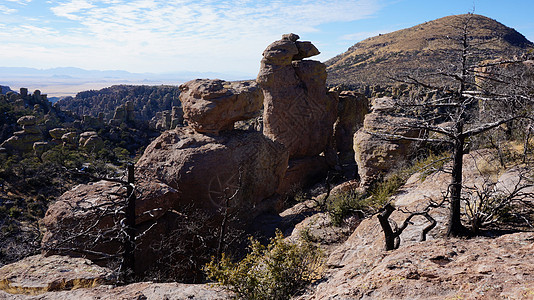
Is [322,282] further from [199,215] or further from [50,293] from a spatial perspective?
[199,215]

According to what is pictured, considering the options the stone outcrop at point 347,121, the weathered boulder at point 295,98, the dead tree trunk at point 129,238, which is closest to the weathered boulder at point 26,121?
the weathered boulder at point 295,98

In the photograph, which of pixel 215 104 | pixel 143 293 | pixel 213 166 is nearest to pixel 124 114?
pixel 215 104

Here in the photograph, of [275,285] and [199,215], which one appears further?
[199,215]

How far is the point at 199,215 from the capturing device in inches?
400

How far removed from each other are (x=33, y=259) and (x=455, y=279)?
762 cm

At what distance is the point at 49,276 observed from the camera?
236 inches

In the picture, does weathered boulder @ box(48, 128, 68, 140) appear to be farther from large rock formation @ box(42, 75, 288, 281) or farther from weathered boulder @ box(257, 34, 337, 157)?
large rock formation @ box(42, 75, 288, 281)

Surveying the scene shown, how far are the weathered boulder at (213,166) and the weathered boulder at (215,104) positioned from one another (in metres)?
0.42

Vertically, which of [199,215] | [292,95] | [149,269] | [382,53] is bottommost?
[149,269]

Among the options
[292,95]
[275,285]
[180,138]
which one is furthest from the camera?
[292,95]

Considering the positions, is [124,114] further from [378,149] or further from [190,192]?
[378,149]

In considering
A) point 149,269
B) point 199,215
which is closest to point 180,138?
point 199,215

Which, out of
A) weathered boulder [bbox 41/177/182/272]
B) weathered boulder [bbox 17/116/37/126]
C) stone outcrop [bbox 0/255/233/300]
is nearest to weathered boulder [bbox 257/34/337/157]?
weathered boulder [bbox 41/177/182/272]

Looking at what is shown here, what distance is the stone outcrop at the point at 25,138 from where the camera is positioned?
28.7 meters
